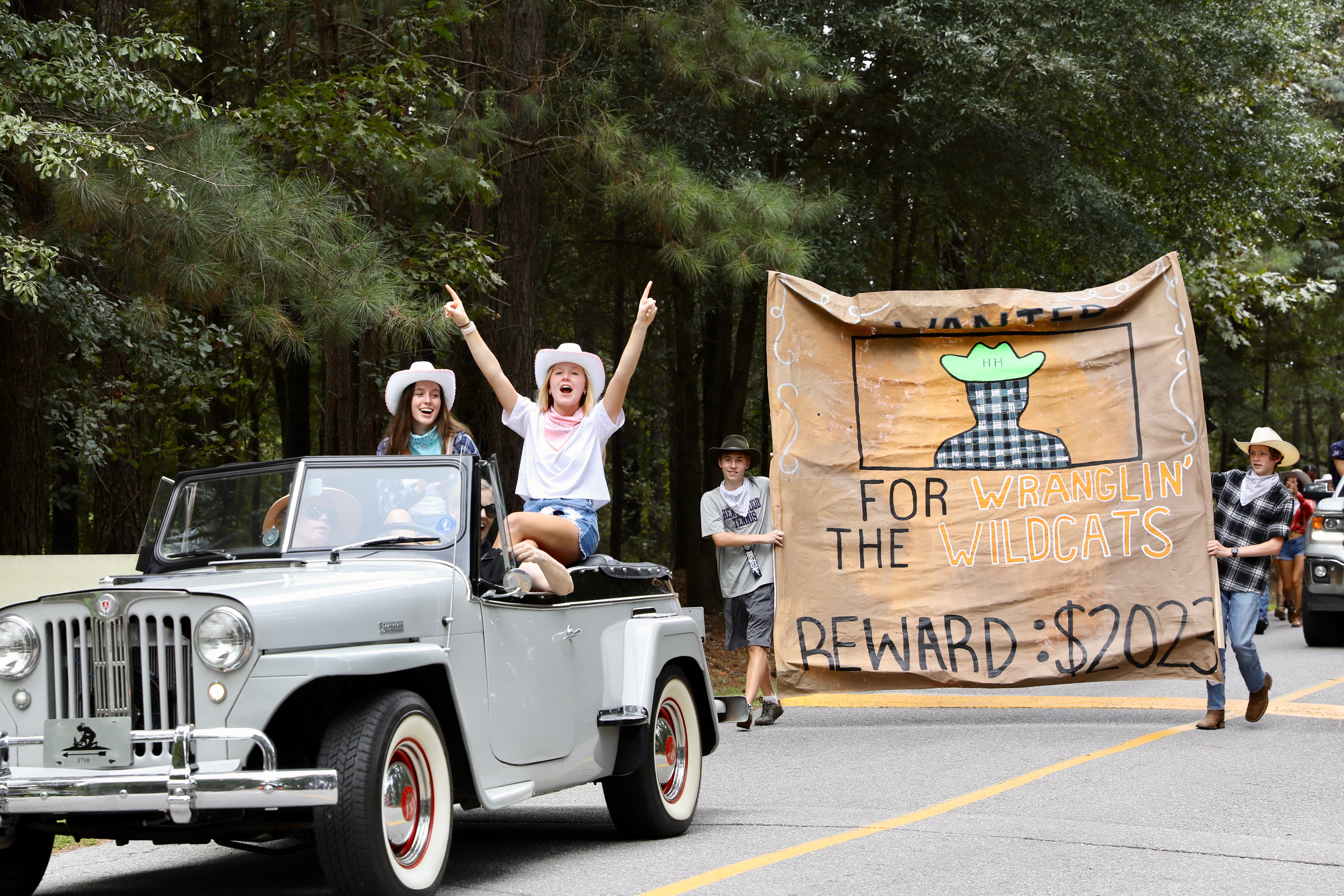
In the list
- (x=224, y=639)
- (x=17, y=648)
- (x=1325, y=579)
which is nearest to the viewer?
(x=224, y=639)

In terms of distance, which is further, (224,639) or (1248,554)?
(1248,554)

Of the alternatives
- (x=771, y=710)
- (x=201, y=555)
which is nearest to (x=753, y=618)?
(x=771, y=710)

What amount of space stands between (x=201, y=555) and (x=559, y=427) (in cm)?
190

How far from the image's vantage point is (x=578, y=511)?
6.95m

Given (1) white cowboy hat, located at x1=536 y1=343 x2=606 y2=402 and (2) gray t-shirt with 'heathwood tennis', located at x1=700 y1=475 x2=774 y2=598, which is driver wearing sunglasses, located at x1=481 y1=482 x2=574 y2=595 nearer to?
(1) white cowboy hat, located at x1=536 y1=343 x2=606 y2=402

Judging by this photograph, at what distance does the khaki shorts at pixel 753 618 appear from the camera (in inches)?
423

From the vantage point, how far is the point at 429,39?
14.6 m

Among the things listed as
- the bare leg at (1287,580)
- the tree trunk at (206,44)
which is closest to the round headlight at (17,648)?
the tree trunk at (206,44)

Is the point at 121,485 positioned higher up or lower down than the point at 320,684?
higher up

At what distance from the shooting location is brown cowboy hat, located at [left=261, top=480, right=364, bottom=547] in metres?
5.93

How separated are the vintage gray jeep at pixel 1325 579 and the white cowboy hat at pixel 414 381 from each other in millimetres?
12104

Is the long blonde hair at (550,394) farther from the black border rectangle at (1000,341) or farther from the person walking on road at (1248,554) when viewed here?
the person walking on road at (1248,554)

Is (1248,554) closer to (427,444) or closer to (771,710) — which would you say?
(771,710)

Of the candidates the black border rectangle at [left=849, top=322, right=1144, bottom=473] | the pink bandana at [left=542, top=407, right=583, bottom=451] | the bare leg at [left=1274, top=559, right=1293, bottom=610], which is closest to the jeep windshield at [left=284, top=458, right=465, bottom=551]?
the pink bandana at [left=542, top=407, right=583, bottom=451]
